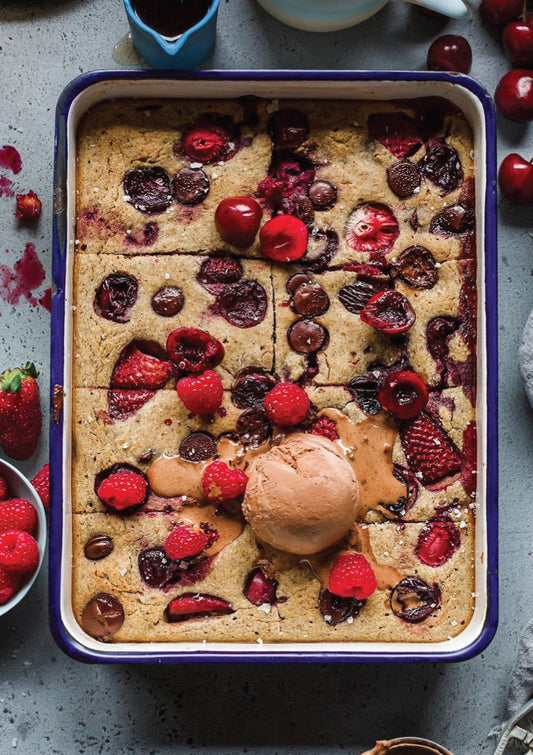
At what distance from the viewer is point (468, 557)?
270 cm

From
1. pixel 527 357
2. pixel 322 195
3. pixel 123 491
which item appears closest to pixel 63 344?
pixel 123 491

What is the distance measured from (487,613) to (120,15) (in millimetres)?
2348

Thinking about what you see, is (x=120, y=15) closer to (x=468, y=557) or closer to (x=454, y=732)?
(x=468, y=557)

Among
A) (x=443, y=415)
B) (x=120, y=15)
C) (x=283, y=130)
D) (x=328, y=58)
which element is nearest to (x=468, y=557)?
(x=443, y=415)

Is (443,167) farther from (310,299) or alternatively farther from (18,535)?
(18,535)

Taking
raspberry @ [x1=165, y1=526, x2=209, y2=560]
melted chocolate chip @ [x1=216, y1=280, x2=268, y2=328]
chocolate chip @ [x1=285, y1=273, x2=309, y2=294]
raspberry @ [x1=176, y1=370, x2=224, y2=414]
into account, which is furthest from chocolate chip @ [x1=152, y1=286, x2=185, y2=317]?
raspberry @ [x1=165, y1=526, x2=209, y2=560]

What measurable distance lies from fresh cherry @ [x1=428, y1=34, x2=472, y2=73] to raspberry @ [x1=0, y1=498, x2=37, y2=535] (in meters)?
2.03

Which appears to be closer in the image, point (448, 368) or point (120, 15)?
point (448, 368)

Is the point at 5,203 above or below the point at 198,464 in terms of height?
above

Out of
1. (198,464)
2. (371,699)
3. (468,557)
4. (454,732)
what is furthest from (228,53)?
(454,732)

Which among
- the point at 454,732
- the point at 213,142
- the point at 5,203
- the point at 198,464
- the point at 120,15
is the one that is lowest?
the point at 454,732

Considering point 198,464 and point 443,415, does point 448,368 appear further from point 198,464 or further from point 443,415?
point 198,464

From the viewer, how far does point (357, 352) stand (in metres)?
2.69

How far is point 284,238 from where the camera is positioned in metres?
2.65
